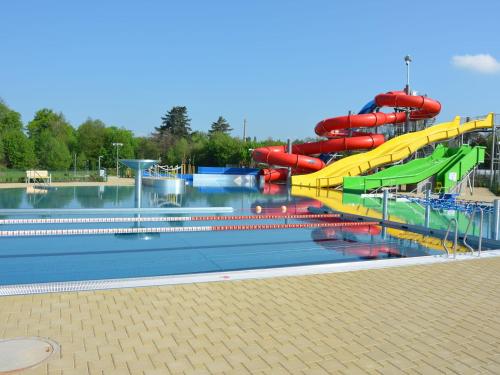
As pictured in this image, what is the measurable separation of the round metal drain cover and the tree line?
30.7 m

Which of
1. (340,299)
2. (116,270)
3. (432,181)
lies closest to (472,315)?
(340,299)

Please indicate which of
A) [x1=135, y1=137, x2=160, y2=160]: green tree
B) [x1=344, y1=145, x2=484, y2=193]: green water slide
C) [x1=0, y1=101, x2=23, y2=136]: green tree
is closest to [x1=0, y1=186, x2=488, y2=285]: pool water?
[x1=344, y1=145, x2=484, y2=193]: green water slide

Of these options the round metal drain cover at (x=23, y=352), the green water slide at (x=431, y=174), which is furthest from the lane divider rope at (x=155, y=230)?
the green water slide at (x=431, y=174)

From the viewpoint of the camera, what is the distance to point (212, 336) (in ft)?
9.23

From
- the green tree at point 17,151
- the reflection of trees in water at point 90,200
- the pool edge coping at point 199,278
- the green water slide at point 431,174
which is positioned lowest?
the pool edge coping at point 199,278

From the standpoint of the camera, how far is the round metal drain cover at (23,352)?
2.31 meters

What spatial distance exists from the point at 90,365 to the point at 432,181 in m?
18.5

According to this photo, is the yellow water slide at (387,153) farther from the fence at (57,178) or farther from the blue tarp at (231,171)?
the fence at (57,178)

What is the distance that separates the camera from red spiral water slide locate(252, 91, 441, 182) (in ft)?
75.2

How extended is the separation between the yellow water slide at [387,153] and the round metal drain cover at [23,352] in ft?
62.1

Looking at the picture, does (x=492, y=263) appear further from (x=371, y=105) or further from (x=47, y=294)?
(x=371, y=105)

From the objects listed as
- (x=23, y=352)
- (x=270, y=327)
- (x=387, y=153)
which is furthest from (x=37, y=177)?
(x=270, y=327)

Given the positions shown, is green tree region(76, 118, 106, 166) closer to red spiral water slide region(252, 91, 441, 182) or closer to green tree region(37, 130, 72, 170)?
green tree region(37, 130, 72, 170)

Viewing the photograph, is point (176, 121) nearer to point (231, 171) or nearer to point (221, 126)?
point (221, 126)
